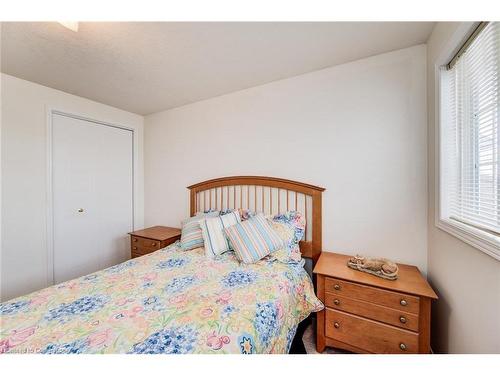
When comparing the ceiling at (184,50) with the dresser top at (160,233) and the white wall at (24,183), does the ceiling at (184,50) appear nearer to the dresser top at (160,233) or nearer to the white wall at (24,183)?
the white wall at (24,183)

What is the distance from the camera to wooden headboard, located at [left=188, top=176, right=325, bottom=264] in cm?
198

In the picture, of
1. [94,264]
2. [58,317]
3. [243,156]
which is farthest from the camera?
[94,264]

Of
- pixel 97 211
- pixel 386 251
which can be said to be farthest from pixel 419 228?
pixel 97 211

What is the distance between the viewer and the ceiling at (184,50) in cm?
144

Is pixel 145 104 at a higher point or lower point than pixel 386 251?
higher

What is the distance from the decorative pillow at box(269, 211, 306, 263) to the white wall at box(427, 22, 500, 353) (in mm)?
940

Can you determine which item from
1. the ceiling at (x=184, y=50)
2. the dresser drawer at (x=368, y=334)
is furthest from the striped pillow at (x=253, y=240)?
the ceiling at (x=184, y=50)

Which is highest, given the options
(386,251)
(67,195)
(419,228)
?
(67,195)

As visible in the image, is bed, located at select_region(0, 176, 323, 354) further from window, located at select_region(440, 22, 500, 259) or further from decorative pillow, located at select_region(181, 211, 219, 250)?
window, located at select_region(440, 22, 500, 259)

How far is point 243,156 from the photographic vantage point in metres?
2.40

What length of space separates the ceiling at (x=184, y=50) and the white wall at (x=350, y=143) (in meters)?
0.17
